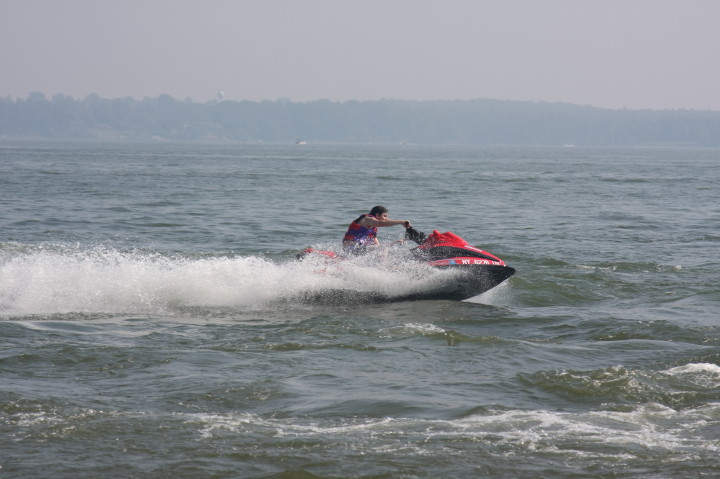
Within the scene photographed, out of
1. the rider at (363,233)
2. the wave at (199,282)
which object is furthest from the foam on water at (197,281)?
the rider at (363,233)

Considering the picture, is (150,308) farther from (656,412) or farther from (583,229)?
(583,229)

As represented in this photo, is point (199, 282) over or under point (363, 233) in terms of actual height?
under

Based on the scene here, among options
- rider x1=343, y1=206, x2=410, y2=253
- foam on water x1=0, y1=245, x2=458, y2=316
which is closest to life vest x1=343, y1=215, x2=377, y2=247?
rider x1=343, y1=206, x2=410, y2=253

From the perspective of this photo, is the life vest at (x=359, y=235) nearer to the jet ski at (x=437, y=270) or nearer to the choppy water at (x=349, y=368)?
the jet ski at (x=437, y=270)

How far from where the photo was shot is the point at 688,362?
1011 centimetres

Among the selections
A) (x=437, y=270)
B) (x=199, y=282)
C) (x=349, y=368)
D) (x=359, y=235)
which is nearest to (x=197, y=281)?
(x=199, y=282)

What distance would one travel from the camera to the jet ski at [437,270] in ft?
44.2

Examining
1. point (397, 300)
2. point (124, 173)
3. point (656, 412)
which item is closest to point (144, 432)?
point (656, 412)

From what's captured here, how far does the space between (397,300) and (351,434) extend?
615 centimetres

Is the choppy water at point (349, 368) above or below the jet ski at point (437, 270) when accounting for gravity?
below

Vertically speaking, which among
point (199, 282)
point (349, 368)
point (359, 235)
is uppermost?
point (359, 235)

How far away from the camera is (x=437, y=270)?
1350 cm

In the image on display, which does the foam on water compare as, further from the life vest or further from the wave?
the life vest

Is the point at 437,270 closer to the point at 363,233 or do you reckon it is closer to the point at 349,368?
the point at 363,233
